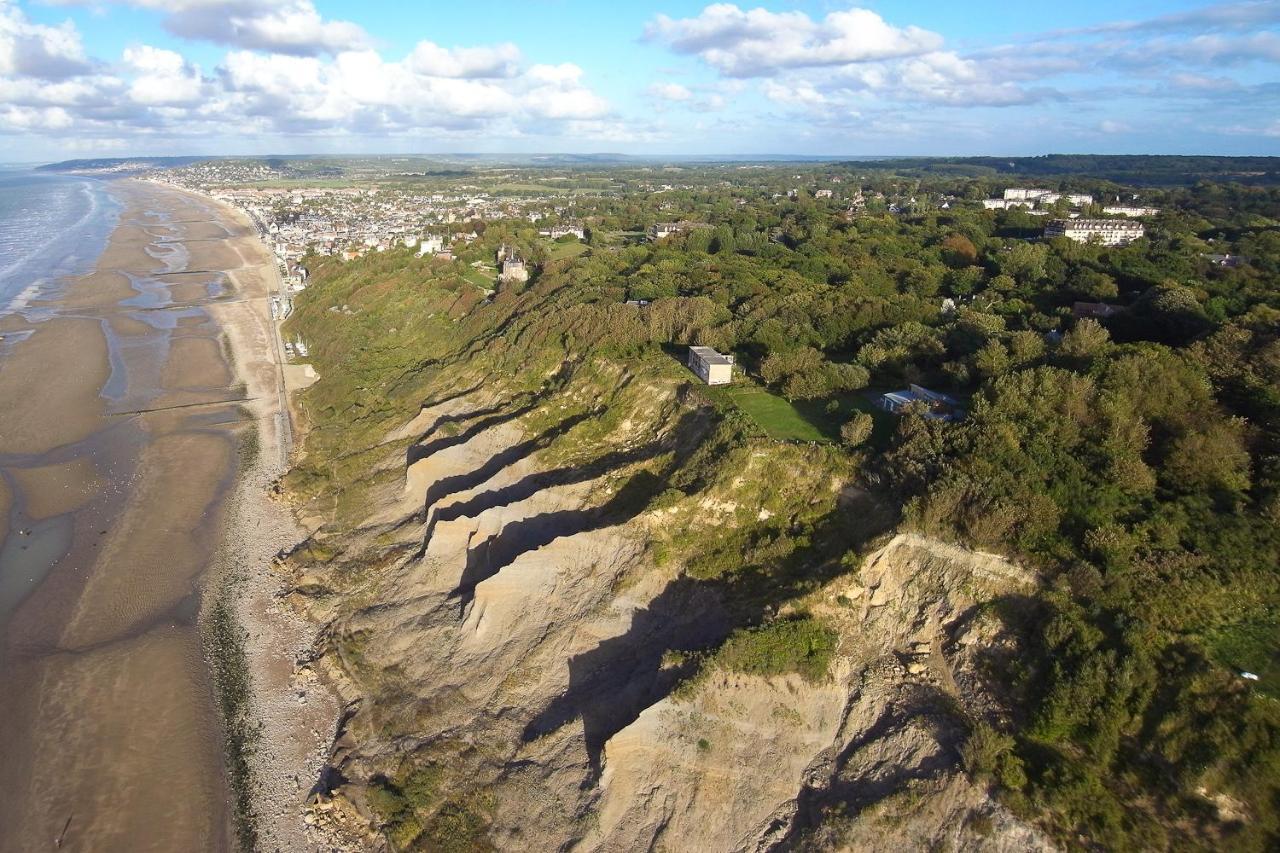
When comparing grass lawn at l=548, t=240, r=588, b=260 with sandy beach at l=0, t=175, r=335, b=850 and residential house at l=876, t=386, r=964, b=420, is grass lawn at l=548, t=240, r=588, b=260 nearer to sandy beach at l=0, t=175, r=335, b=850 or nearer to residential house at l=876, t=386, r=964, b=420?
sandy beach at l=0, t=175, r=335, b=850

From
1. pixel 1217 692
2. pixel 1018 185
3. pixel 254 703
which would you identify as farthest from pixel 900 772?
pixel 1018 185

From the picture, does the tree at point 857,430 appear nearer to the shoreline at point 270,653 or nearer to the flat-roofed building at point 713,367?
the flat-roofed building at point 713,367

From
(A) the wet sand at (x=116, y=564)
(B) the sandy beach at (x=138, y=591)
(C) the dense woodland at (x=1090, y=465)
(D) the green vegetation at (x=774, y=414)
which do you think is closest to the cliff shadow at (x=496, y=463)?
(C) the dense woodland at (x=1090, y=465)

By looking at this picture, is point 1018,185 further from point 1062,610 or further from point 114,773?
point 114,773

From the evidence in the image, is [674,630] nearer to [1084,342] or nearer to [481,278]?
[1084,342]

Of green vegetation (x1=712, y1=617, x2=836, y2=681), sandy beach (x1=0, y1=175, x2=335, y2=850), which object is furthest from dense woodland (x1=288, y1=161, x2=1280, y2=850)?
sandy beach (x1=0, y1=175, x2=335, y2=850)

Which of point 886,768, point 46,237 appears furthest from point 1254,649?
point 46,237
